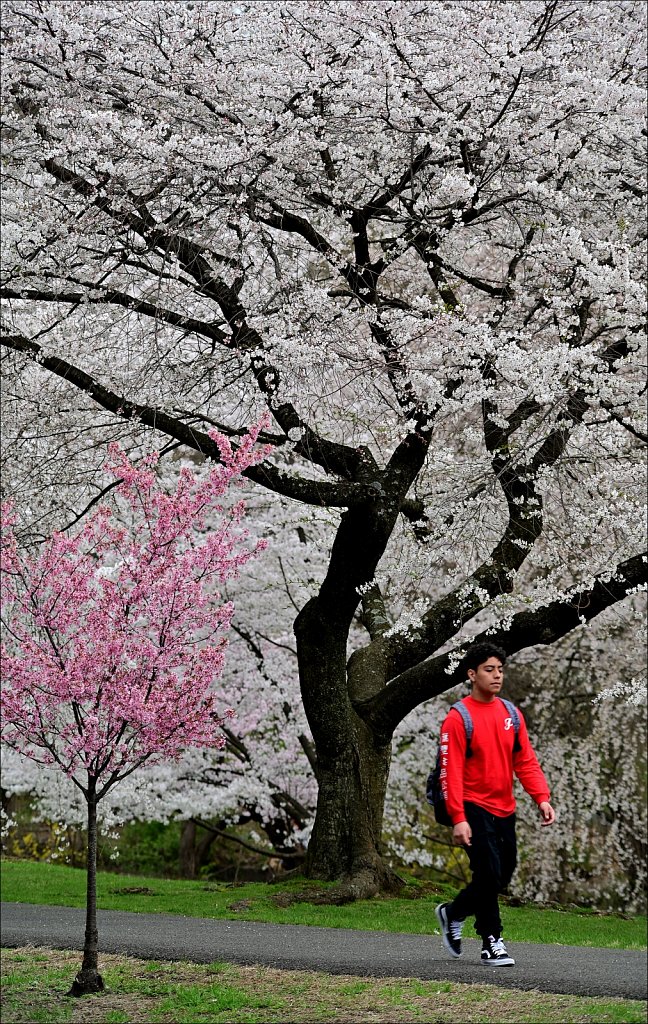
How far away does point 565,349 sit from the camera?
825 centimetres

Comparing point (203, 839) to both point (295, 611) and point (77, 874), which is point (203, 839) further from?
point (295, 611)

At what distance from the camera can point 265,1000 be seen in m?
6.16

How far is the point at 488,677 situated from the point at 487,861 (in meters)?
0.99

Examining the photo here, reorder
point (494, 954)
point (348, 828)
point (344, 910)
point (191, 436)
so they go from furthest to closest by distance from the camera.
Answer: point (348, 828) < point (191, 436) < point (344, 910) < point (494, 954)

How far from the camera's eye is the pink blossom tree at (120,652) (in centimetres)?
697

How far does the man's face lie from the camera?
5891mm

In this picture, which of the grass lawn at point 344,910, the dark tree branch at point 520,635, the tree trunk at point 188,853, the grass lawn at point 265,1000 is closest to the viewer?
the grass lawn at point 265,1000

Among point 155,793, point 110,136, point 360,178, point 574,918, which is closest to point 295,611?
point 155,793

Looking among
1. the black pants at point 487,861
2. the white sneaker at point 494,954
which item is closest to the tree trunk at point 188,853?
the white sneaker at point 494,954

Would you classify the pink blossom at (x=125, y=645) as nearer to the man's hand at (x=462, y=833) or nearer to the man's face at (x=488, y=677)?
the man's face at (x=488, y=677)

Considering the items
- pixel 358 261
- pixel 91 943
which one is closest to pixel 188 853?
pixel 358 261

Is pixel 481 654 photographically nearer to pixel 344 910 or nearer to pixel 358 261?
pixel 344 910

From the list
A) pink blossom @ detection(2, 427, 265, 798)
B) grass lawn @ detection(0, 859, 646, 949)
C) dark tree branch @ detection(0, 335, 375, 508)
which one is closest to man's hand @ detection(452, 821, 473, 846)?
pink blossom @ detection(2, 427, 265, 798)

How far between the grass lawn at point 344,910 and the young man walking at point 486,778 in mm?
3124
